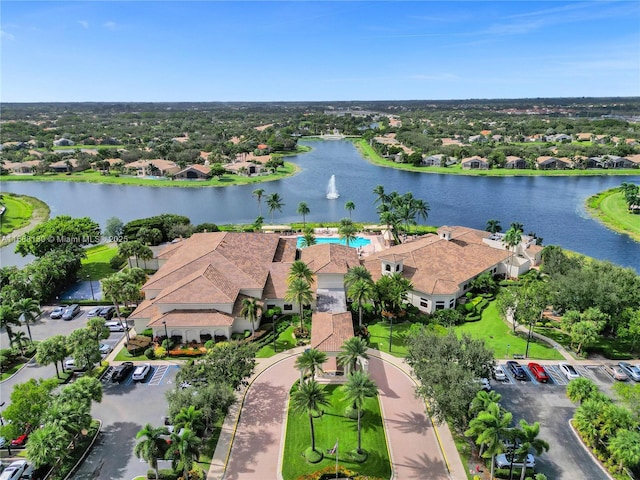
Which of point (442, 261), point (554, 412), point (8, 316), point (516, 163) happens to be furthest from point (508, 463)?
point (516, 163)

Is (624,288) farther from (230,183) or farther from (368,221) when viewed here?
(230,183)

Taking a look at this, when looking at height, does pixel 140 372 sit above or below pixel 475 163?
below

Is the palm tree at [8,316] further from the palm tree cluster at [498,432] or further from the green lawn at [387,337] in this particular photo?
the palm tree cluster at [498,432]

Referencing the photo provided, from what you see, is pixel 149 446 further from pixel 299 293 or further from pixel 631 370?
pixel 631 370

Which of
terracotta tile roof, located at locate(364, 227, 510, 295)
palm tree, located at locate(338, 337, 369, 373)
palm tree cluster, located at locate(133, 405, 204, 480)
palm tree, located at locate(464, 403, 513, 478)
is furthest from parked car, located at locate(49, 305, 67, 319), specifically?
palm tree, located at locate(464, 403, 513, 478)

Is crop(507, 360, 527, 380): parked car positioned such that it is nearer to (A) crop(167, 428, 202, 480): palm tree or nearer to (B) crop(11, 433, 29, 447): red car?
(A) crop(167, 428, 202, 480): palm tree

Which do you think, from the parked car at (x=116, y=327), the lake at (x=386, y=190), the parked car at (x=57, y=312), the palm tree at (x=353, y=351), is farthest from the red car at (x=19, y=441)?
the lake at (x=386, y=190)
